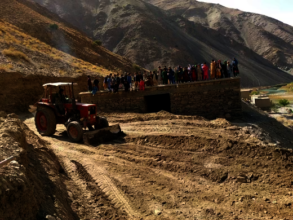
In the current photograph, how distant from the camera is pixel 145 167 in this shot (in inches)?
298

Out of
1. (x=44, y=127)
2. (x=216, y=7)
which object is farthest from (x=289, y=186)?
(x=216, y=7)

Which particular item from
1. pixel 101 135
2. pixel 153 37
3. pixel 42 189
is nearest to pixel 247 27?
pixel 153 37

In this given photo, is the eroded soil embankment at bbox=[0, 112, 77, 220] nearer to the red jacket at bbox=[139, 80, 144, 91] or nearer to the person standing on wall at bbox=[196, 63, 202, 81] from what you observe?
the red jacket at bbox=[139, 80, 144, 91]

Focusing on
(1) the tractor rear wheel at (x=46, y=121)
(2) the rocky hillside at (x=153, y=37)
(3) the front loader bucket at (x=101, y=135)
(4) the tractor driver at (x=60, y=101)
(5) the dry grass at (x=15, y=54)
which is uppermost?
(2) the rocky hillside at (x=153, y=37)

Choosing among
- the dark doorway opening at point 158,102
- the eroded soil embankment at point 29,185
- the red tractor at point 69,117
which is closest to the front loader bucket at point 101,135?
the red tractor at point 69,117

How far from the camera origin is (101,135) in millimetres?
9914

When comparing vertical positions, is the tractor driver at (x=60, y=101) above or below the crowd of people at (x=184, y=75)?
below

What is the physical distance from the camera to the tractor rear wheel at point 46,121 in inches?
416

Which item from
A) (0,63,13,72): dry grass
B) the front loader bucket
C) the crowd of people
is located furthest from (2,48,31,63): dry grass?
the front loader bucket

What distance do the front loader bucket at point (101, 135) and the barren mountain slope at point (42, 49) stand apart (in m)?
12.0

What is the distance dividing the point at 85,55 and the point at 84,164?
30.5 m

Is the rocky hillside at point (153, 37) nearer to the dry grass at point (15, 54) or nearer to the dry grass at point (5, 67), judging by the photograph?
the dry grass at point (15, 54)

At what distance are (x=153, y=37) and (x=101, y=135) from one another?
58.2m

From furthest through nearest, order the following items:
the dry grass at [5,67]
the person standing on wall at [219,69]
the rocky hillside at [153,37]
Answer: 1. the rocky hillside at [153,37]
2. the dry grass at [5,67]
3. the person standing on wall at [219,69]
